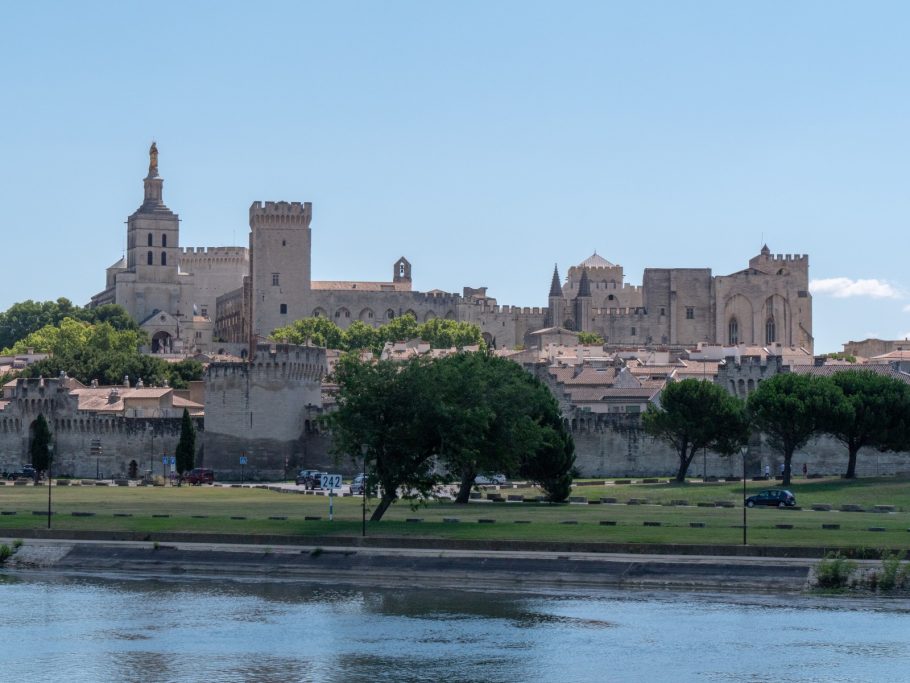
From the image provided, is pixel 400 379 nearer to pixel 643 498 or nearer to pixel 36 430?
pixel 643 498

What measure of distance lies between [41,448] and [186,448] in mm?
7204

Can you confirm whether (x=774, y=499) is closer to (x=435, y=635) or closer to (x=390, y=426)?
(x=390, y=426)

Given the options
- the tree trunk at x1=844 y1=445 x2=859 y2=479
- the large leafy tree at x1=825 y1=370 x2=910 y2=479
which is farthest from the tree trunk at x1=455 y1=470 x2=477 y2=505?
the tree trunk at x1=844 y1=445 x2=859 y2=479

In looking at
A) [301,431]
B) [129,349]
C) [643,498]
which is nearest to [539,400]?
[643,498]

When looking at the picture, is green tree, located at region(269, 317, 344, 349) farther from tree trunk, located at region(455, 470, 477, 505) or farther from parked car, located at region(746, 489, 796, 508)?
parked car, located at region(746, 489, 796, 508)

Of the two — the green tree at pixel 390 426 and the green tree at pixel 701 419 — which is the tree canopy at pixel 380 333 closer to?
the green tree at pixel 701 419

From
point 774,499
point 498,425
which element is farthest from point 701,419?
point 498,425

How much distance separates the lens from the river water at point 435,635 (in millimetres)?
41656

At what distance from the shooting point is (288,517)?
6397 cm

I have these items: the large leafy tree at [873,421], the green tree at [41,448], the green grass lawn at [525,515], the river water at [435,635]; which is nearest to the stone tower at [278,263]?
the green tree at [41,448]

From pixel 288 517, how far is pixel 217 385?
31647 millimetres

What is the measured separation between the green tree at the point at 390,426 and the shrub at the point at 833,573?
13465 millimetres

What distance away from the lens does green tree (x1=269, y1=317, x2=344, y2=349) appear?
569ft

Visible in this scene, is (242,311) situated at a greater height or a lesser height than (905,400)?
greater
